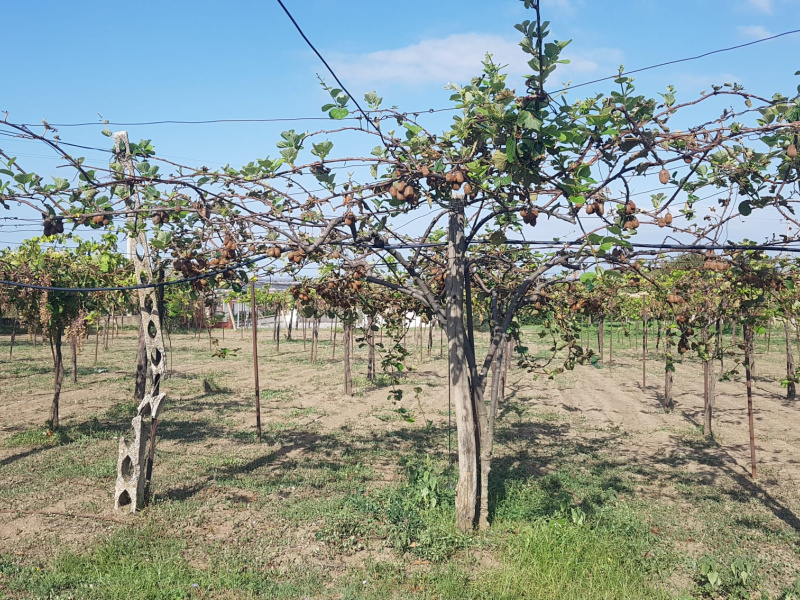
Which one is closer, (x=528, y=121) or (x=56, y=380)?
(x=528, y=121)

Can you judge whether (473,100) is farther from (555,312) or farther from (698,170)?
(555,312)

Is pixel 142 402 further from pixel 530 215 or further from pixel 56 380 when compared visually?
A: pixel 530 215

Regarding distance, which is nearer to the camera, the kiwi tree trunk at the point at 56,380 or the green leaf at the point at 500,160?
the green leaf at the point at 500,160

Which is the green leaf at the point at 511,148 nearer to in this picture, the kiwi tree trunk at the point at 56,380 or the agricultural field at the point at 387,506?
the agricultural field at the point at 387,506

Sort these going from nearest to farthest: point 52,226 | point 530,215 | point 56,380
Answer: point 530,215 < point 52,226 < point 56,380

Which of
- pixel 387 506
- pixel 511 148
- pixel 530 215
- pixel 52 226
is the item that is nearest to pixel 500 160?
pixel 511 148

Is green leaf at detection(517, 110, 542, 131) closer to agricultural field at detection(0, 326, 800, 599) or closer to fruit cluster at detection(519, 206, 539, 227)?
fruit cluster at detection(519, 206, 539, 227)

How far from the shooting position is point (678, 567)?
516cm

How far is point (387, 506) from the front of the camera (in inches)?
252

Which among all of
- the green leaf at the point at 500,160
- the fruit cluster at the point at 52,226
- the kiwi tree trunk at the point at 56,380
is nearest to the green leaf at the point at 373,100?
the green leaf at the point at 500,160

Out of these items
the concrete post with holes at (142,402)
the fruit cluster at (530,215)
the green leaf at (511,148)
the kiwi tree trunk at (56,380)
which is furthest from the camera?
the kiwi tree trunk at (56,380)

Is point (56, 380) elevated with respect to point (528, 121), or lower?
lower

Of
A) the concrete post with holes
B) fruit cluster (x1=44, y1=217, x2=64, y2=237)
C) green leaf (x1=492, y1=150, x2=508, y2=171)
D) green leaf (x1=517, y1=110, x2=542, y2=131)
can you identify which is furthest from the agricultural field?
green leaf (x1=517, y1=110, x2=542, y2=131)

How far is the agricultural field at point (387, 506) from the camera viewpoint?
479 centimetres
